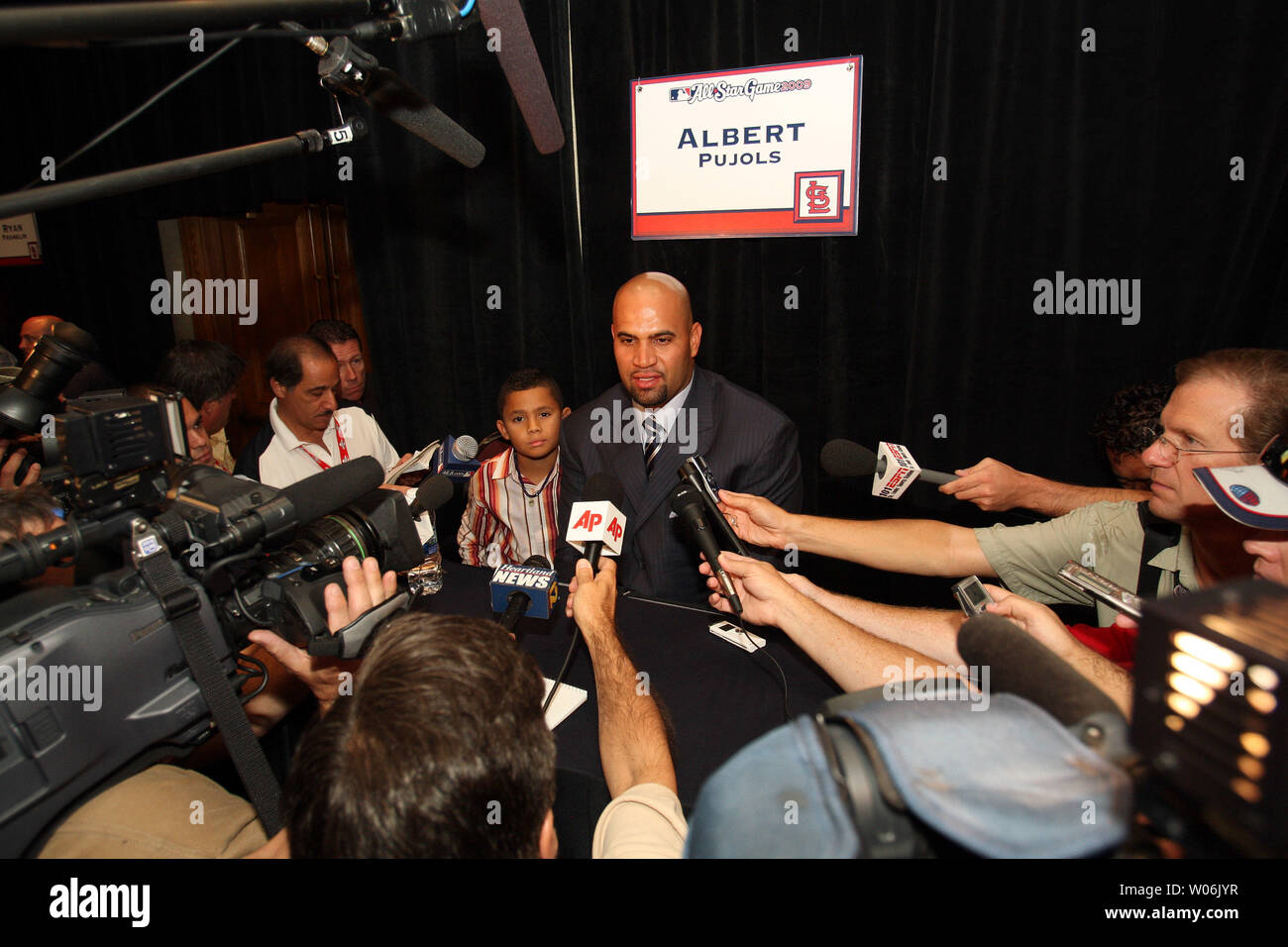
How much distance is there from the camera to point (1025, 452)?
2801 mm

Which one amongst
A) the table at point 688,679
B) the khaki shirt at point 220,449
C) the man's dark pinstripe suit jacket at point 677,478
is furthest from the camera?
the khaki shirt at point 220,449

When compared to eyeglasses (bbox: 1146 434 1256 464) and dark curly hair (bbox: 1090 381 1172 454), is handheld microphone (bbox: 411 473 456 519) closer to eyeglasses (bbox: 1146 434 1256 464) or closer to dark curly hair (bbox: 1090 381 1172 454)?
eyeglasses (bbox: 1146 434 1256 464)

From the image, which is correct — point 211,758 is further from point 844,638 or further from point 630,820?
point 844,638

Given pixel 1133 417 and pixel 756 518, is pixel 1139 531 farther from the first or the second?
pixel 756 518

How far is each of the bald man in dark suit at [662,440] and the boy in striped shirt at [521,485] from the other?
0.80 feet

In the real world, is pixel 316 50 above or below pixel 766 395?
above

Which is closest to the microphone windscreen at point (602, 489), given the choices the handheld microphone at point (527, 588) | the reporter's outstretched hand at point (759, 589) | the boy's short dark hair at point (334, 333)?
the handheld microphone at point (527, 588)

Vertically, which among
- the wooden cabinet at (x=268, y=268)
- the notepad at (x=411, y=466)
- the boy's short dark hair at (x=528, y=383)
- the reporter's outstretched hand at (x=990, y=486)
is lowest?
the reporter's outstretched hand at (x=990, y=486)

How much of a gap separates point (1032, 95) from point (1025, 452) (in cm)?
135

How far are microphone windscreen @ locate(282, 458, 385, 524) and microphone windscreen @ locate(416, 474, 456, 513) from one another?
420 mm

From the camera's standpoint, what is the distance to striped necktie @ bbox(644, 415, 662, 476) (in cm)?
237

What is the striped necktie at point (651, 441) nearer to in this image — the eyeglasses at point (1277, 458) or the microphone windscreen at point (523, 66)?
the microphone windscreen at point (523, 66)

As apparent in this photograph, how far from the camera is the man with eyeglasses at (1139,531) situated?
4.95 feet
